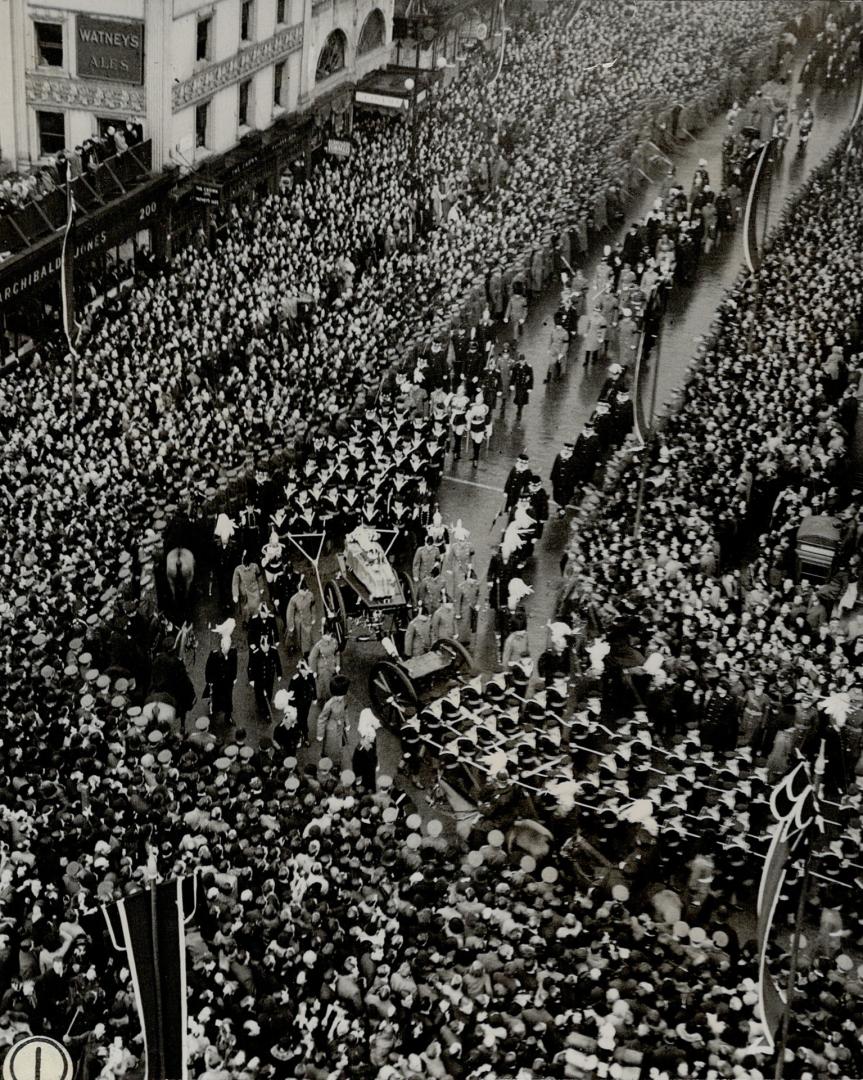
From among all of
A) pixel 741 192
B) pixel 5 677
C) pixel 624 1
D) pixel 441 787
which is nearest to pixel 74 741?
pixel 5 677

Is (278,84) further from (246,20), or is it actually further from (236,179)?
(236,179)

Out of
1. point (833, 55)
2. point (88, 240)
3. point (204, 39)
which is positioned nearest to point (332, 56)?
point (204, 39)

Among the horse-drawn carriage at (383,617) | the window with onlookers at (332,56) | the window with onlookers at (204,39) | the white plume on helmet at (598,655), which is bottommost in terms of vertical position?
the horse-drawn carriage at (383,617)

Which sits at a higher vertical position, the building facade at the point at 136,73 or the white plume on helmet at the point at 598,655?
the building facade at the point at 136,73

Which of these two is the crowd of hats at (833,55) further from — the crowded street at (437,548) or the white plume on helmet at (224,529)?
the white plume on helmet at (224,529)

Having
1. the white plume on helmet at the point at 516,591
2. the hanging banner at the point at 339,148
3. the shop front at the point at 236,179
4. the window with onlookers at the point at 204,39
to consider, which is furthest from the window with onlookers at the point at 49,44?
the white plume on helmet at the point at 516,591

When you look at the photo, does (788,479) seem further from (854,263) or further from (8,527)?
(8,527)
